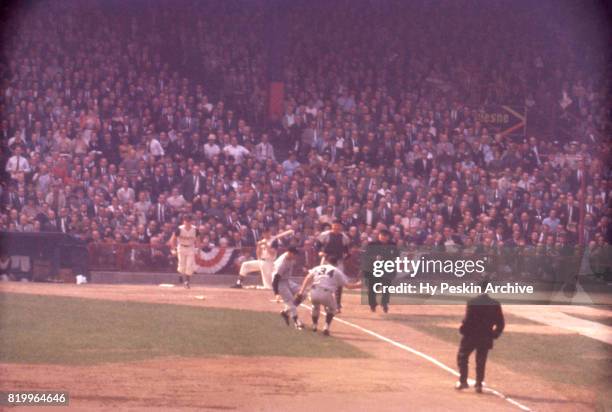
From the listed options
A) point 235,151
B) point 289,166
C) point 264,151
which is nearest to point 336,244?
point 235,151

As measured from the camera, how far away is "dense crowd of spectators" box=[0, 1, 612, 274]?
3344cm

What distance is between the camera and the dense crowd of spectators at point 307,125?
110ft

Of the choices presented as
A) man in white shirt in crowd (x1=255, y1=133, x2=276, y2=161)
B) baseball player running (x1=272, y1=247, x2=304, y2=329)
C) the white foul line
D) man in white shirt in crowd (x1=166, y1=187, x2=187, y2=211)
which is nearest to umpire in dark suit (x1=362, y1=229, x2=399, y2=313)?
the white foul line

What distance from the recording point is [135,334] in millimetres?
20969

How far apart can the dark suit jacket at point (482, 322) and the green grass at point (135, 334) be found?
358 cm

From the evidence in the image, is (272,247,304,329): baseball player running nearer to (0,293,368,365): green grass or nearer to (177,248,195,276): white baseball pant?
(0,293,368,365): green grass

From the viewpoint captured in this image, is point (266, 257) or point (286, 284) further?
point (266, 257)

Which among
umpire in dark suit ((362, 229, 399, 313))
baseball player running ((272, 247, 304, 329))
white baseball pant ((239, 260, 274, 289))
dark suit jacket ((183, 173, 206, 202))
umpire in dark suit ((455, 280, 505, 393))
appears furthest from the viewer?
dark suit jacket ((183, 173, 206, 202))

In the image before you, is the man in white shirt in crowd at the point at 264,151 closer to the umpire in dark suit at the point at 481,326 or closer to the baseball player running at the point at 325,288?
the baseball player running at the point at 325,288

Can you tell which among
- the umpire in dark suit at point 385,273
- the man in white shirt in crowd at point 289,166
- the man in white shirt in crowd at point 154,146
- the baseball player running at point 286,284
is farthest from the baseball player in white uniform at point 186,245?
the baseball player running at point 286,284

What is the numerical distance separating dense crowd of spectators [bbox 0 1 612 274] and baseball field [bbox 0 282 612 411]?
226 inches

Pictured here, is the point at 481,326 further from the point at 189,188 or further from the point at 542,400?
the point at 189,188

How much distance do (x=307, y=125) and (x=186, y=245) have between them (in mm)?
8156

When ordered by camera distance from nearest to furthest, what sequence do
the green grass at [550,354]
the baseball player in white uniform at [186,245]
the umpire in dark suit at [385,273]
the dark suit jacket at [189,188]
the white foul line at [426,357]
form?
the white foul line at [426,357] → the green grass at [550,354] → the umpire in dark suit at [385,273] → the baseball player in white uniform at [186,245] → the dark suit jacket at [189,188]
